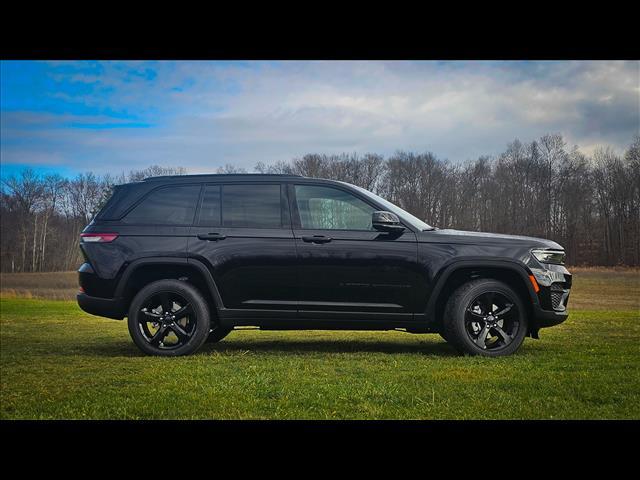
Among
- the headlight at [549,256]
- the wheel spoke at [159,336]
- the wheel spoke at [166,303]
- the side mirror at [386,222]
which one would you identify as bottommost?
the wheel spoke at [159,336]

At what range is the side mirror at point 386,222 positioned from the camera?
606 centimetres

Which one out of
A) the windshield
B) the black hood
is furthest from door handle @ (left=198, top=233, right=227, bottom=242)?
the black hood

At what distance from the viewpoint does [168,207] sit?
6.61 metres

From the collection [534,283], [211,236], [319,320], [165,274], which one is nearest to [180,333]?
[165,274]

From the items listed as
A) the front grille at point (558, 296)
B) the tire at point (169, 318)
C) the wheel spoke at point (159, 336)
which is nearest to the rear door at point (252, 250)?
the tire at point (169, 318)

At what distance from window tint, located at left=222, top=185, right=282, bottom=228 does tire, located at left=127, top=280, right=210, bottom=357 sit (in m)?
0.87

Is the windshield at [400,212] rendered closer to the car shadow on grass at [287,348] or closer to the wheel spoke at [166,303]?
the car shadow on grass at [287,348]

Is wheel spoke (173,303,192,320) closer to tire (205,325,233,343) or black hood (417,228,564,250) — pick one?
tire (205,325,233,343)

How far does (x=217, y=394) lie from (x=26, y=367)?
2.58 meters

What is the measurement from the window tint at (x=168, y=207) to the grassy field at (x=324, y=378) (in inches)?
57.7

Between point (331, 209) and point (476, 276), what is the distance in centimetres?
169

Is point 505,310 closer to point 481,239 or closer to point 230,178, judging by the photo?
point 481,239

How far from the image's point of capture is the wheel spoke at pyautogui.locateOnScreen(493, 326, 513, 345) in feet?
20.4
